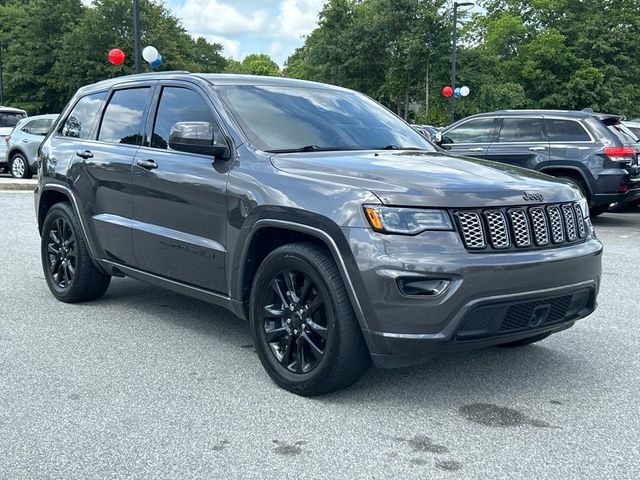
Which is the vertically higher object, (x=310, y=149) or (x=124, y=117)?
(x=124, y=117)

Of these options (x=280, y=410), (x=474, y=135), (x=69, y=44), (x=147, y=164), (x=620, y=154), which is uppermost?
(x=69, y=44)

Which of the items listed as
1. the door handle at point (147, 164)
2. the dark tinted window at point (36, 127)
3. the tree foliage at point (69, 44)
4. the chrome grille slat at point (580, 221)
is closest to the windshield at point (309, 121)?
the door handle at point (147, 164)

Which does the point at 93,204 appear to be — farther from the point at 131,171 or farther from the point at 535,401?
the point at 535,401

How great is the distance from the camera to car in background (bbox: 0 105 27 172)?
18859 millimetres

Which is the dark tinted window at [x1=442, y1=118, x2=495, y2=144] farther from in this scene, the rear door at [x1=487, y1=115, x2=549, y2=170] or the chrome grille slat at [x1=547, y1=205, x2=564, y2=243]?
the chrome grille slat at [x1=547, y1=205, x2=564, y2=243]

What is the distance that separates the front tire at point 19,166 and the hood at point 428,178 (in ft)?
51.0

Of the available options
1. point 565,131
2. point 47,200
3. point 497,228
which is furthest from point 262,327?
point 565,131

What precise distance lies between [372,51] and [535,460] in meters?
41.5

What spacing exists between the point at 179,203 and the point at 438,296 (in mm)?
1947

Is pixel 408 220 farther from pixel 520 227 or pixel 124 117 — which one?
pixel 124 117

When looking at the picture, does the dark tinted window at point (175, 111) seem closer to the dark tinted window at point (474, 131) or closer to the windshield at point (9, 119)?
the dark tinted window at point (474, 131)

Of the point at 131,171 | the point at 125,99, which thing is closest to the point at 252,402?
the point at 131,171

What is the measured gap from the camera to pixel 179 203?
458 cm

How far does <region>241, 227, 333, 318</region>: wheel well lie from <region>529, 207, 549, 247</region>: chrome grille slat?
3.99 ft
